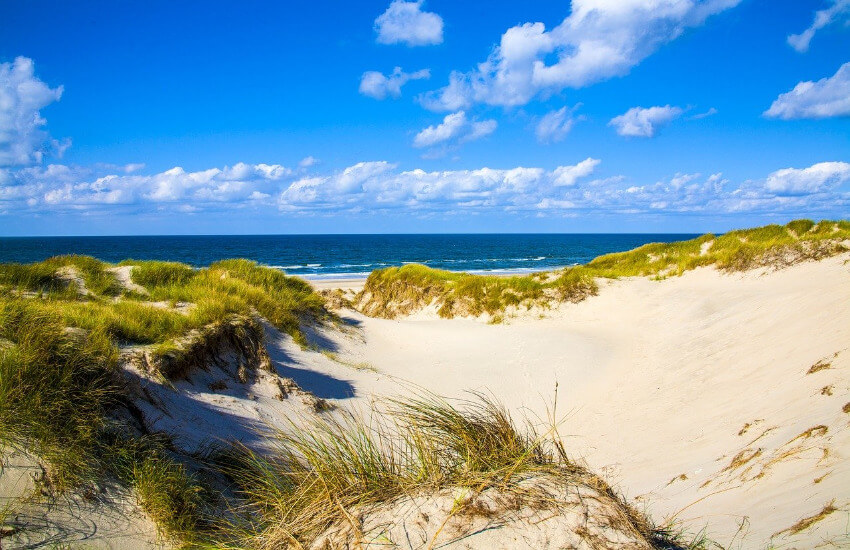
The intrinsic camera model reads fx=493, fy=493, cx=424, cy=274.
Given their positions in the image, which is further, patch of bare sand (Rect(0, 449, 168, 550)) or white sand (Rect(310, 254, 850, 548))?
white sand (Rect(310, 254, 850, 548))

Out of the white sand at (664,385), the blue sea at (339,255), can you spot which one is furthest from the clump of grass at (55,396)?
the blue sea at (339,255)

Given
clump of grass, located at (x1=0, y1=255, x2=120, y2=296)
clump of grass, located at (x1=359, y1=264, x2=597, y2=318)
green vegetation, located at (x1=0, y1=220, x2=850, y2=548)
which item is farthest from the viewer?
clump of grass, located at (x1=359, y1=264, x2=597, y2=318)

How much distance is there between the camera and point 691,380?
9.60 m

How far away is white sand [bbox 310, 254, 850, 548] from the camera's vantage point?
3.97 m

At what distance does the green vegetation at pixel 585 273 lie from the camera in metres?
17.7

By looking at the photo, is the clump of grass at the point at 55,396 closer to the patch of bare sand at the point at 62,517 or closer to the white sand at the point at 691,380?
the patch of bare sand at the point at 62,517

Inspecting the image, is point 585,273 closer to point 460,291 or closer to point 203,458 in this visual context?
point 460,291

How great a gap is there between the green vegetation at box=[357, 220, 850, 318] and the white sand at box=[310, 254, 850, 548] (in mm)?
782

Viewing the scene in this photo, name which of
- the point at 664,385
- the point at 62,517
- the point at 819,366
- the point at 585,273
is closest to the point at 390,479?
the point at 62,517

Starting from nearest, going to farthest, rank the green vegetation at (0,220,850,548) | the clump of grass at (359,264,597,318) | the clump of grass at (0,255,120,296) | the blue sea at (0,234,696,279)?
1. the green vegetation at (0,220,850,548)
2. the clump of grass at (0,255,120,296)
3. the clump of grass at (359,264,597,318)
4. the blue sea at (0,234,696,279)

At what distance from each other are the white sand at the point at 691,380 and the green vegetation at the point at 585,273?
782mm

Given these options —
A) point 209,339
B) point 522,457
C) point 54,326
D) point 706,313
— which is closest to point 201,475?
point 54,326

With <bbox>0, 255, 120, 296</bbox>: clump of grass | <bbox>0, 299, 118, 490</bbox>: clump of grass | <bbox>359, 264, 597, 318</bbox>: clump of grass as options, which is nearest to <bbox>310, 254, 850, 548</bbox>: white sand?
<bbox>359, 264, 597, 318</bbox>: clump of grass

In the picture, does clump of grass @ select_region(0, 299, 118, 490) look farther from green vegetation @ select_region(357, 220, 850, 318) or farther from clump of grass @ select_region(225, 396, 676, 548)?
green vegetation @ select_region(357, 220, 850, 318)
